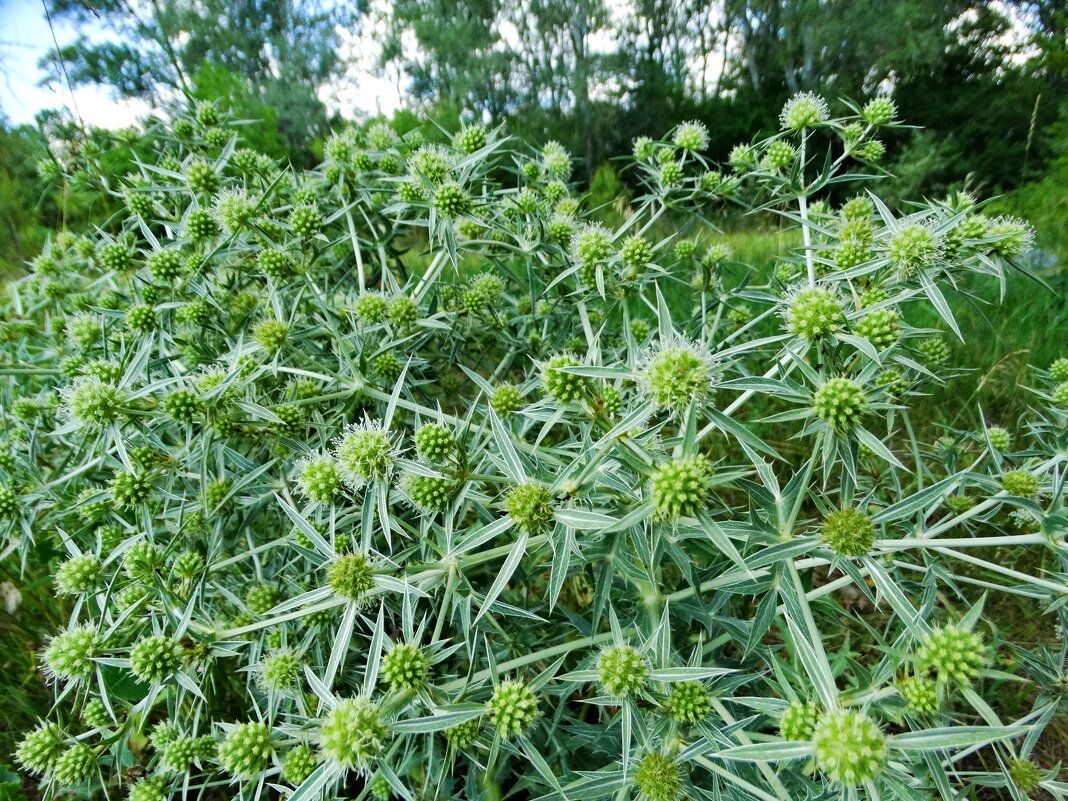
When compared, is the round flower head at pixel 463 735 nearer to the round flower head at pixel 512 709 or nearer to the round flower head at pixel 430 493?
the round flower head at pixel 512 709

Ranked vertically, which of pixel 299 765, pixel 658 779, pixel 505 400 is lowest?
pixel 658 779

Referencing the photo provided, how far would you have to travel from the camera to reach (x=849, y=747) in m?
1.04

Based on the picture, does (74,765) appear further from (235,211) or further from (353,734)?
(235,211)

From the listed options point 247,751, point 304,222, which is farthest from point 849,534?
point 304,222

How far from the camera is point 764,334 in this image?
11.1 ft

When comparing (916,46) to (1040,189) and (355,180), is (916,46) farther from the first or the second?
(355,180)

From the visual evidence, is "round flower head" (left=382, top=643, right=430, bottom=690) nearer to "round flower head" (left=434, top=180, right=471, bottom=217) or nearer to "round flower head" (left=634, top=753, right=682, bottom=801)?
"round flower head" (left=634, top=753, right=682, bottom=801)

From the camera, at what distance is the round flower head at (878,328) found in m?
1.39

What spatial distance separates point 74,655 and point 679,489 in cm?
168

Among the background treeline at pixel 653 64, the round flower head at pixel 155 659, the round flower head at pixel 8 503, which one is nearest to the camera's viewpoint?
the round flower head at pixel 155 659

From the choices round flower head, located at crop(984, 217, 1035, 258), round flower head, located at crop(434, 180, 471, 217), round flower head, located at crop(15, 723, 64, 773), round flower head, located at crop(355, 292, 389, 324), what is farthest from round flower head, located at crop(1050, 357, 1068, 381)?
round flower head, located at crop(15, 723, 64, 773)

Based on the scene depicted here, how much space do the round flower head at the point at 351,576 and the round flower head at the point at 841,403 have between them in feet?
3.43

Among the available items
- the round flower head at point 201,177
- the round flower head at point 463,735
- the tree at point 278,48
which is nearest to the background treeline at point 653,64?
the tree at point 278,48

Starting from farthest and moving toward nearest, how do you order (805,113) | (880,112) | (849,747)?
(880,112), (805,113), (849,747)
